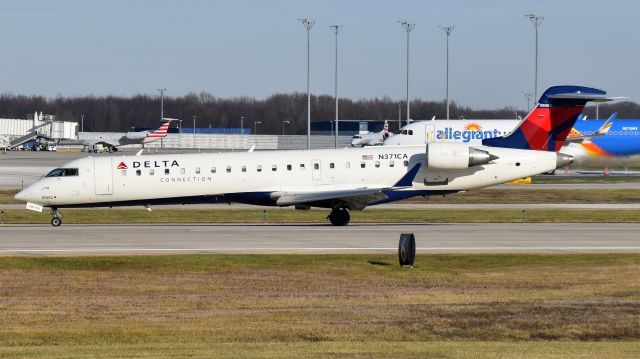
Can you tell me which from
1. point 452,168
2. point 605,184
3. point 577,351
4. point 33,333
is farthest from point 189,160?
point 605,184

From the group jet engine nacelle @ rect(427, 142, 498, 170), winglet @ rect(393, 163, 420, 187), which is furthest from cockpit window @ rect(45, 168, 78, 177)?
jet engine nacelle @ rect(427, 142, 498, 170)

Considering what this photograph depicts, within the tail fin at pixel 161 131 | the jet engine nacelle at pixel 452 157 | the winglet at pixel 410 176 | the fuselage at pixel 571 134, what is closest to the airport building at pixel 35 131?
the tail fin at pixel 161 131

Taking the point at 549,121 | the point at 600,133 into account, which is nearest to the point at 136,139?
the point at 600,133

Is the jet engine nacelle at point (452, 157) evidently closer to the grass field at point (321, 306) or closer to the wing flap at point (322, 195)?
the wing flap at point (322, 195)

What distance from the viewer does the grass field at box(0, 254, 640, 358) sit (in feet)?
57.2

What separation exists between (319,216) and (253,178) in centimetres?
563

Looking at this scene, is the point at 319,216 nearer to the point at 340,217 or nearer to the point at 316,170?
the point at 340,217

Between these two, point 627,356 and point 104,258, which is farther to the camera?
point 104,258

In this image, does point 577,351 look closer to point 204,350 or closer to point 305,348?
point 305,348

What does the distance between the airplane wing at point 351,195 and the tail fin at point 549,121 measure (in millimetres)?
3979

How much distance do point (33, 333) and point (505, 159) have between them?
83.6ft

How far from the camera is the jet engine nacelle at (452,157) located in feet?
132

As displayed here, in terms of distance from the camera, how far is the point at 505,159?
135 ft

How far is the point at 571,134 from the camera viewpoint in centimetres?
7544
